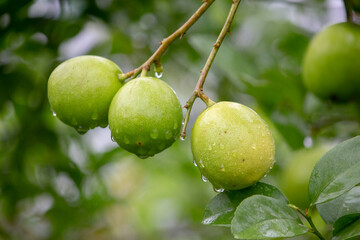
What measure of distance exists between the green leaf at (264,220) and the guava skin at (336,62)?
84 cm

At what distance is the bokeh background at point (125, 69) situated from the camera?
1868 mm

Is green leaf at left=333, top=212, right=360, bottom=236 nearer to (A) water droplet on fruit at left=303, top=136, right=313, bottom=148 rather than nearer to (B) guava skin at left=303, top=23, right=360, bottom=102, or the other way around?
(B) guava skin at left=303, top=23, right=360, bottom=102

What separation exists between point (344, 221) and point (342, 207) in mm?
83

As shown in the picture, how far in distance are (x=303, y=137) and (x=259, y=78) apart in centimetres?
34

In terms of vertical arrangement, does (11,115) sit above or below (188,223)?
above

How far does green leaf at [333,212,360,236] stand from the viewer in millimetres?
904

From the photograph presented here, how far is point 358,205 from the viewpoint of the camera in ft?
3.21

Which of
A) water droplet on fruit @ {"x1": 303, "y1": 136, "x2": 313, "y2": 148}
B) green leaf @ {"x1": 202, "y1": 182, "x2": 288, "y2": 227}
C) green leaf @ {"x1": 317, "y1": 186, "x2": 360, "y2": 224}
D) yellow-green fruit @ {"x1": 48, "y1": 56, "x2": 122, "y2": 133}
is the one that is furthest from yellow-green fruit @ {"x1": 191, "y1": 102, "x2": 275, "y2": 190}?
water droplet on fruit @ {"x1": 303, "y1": 136, "x2": 313, "y2": 148}

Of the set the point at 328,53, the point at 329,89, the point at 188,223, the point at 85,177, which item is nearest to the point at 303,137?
the point at 329,89

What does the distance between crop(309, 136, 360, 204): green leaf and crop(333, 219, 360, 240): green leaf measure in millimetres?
69

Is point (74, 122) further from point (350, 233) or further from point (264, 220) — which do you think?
point (350, 233)

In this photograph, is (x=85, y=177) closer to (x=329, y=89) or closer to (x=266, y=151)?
(x=329, y=89)

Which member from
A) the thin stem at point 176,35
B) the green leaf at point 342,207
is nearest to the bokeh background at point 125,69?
the thin stem at point 176,35

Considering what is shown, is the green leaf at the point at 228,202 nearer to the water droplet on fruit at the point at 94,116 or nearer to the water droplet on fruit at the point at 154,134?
the water droplet on fruit at the point at 154,134
